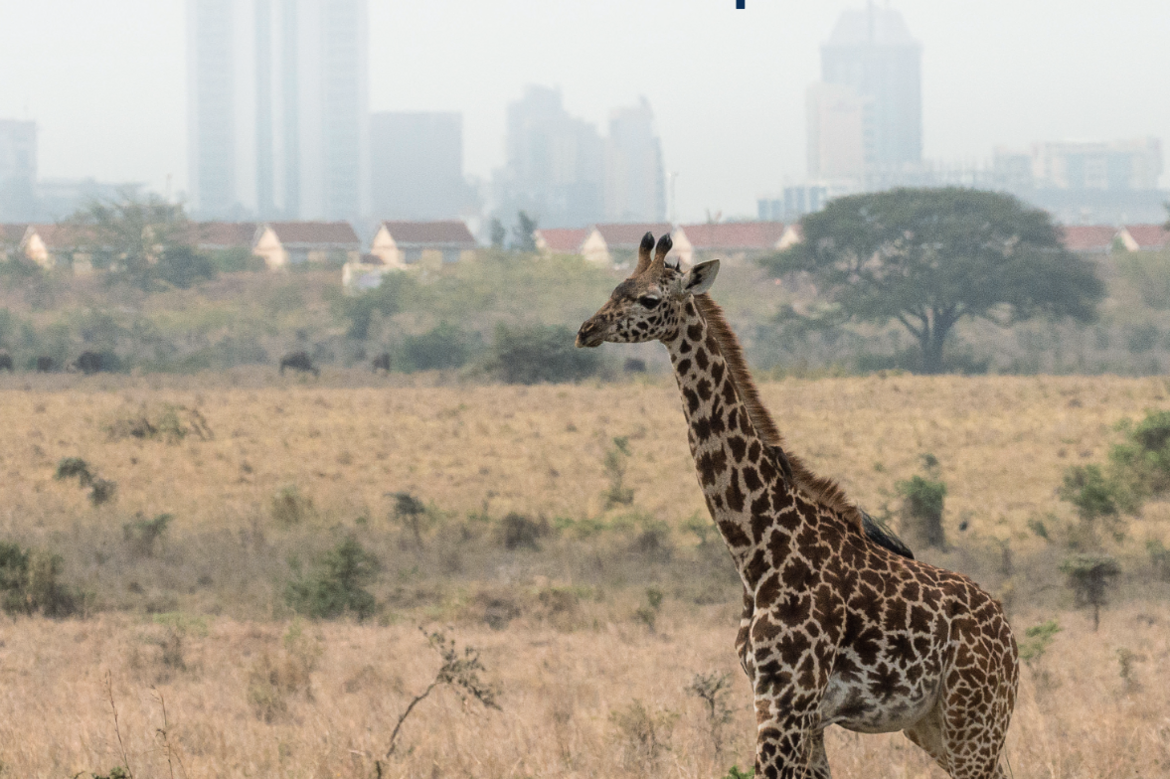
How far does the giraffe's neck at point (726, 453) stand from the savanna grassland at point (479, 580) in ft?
7.00

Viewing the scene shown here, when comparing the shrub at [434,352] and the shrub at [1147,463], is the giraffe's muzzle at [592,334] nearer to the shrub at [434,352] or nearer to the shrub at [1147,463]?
the shrub at [1147,463]

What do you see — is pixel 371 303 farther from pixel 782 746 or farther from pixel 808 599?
pixel 782 746

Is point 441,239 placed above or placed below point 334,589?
above

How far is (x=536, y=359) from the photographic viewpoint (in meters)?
45.9

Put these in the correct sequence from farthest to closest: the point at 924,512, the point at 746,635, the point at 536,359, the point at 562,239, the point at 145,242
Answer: the point at 562,239 → the point at 145,242 → the point at 536,359 → the point at 924,512 → the point at 746,635

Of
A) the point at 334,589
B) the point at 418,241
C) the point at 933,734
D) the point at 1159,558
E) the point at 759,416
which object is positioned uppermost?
the point at 418,241

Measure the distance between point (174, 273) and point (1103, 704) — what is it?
83.7 metres

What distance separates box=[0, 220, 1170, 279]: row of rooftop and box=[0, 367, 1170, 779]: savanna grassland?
7339cm

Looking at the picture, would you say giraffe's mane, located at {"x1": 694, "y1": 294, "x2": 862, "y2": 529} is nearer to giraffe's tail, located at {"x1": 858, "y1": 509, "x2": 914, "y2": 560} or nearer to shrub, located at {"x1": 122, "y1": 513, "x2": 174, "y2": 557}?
giraffe's tail, located at {"x1": 858, "y1": 509, "x2": 914, "y2": 560}

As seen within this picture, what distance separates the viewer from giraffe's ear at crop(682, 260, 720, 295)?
482cm

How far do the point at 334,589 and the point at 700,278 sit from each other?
10.8 meters

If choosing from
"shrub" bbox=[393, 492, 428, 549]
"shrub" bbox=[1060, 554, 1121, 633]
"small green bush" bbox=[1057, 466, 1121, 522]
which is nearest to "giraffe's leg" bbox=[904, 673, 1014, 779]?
"shrub" bbox=[1060, 554, 1121, 633]

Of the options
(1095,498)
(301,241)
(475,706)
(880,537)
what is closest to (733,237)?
(301,241)

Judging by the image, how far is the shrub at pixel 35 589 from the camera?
14.4 metres
